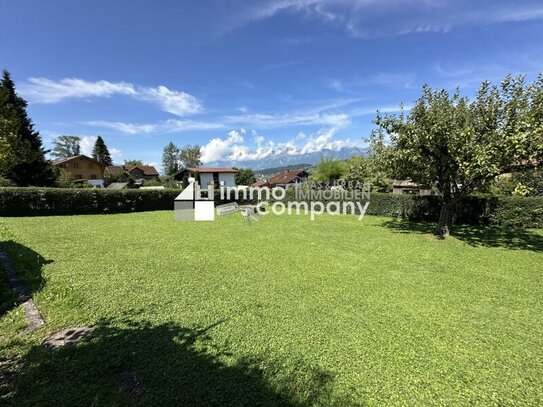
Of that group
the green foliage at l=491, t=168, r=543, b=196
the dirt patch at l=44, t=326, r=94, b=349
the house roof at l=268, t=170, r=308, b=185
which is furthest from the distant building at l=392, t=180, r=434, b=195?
the house roof at l=268, t=170, r=308, b=185

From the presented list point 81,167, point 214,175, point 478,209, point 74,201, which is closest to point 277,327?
point 478,209

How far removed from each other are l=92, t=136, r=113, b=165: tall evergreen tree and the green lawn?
2885 inches

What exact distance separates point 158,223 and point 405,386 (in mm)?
13298

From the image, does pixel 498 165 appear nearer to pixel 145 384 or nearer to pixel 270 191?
pixel 145 384

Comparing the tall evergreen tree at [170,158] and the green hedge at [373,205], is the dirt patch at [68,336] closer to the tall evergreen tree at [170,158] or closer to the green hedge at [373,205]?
the green hedge at [373,205]

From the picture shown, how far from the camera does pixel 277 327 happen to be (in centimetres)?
430

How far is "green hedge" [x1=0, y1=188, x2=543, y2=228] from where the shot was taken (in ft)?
44.4

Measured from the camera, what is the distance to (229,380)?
3.13 m

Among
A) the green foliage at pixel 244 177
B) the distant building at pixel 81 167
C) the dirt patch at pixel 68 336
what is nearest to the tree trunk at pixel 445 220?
the dirt patch at pixel 68 336

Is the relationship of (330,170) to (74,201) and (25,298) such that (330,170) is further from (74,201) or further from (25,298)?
(25,298)

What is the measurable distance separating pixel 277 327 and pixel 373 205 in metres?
16.2

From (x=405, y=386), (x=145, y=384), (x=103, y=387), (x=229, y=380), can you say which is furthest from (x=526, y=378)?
(x=103, y=387)

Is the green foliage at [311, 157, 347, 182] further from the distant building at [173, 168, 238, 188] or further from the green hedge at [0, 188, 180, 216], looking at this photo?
the green hedge at [0, 188, 180, 216]

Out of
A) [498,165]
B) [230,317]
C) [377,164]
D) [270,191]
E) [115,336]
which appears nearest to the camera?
[115,336]
